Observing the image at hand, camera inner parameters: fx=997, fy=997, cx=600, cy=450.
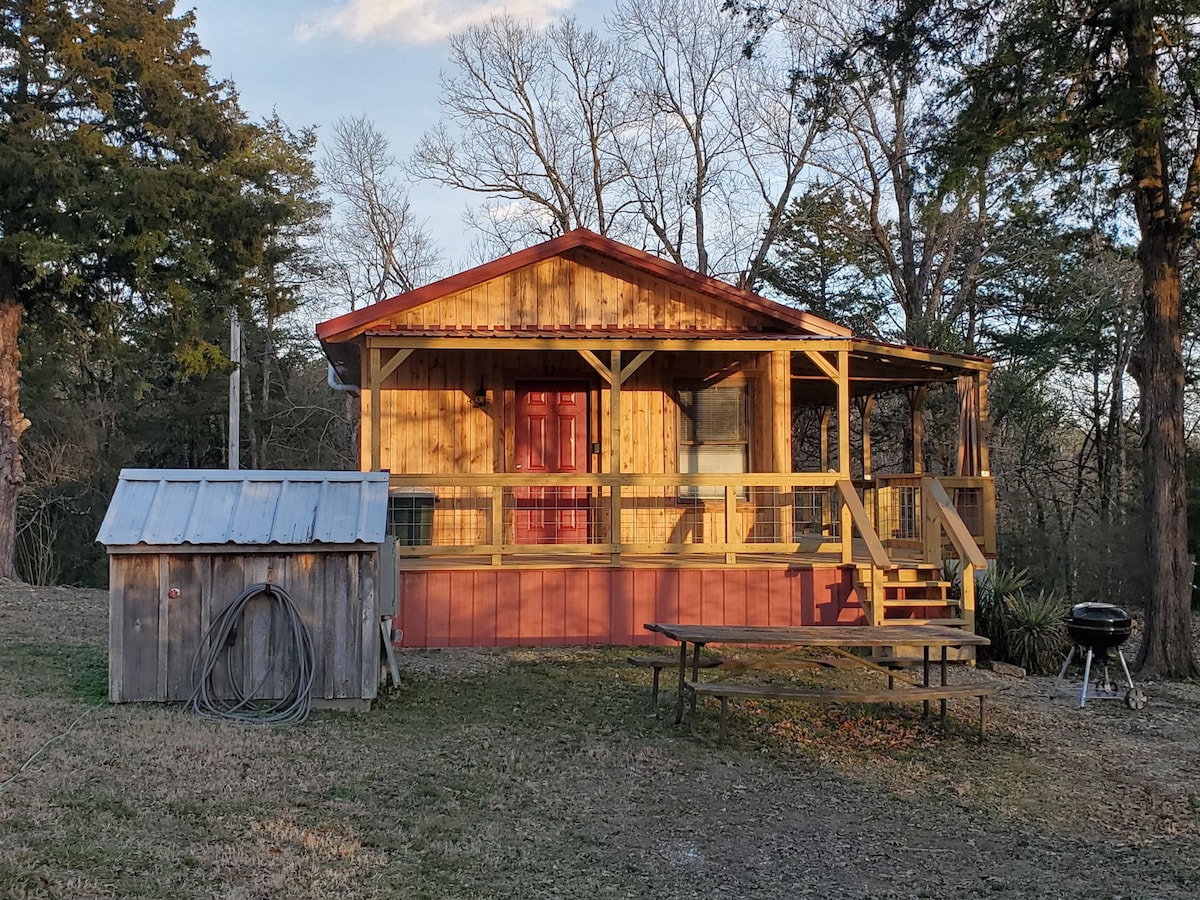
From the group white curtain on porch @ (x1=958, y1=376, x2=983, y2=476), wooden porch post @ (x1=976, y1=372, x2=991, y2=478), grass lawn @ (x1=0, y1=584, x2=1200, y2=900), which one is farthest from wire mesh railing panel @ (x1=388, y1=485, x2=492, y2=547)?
wooden porch post @ (x1=976, y1=372, x2=991, y2=478)

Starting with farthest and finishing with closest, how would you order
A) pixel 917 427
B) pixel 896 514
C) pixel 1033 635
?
pixel 917 427 → pixel 896 514 → pixel 1033 635

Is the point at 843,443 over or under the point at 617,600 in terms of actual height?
→ over

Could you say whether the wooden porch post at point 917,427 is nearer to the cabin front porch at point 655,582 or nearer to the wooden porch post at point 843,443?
the cabin front porch at point 655,582

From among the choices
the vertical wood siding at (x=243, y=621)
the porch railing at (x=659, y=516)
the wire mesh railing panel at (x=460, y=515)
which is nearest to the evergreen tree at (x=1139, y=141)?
the porch railing at (x=659, y=516)

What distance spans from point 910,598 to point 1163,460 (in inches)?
109

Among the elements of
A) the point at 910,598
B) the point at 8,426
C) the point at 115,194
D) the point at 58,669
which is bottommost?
the point at 58,669

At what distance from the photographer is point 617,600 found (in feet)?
34.3

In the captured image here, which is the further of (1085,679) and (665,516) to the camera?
(665,516)

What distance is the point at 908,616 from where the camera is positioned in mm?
10359

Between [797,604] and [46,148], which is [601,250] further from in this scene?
[46,148]

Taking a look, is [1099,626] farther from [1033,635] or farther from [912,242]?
[912,242]

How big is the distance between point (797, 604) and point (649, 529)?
8.53ft

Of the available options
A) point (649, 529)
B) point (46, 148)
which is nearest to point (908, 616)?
point (649, 529)

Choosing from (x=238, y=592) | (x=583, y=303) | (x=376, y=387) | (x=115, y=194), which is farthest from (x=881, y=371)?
(x=115, y=194)
